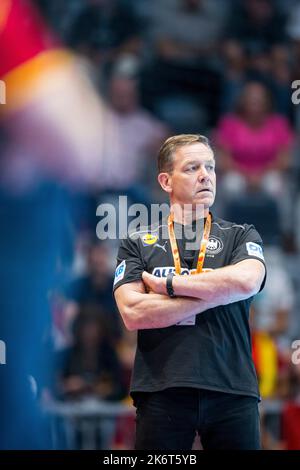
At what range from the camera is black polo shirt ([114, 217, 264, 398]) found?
383cm

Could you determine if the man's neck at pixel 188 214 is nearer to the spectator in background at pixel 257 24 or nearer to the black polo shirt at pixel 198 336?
the black polo shirt at pixel 198 336

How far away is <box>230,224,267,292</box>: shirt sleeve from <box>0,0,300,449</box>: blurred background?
3199 millimetres

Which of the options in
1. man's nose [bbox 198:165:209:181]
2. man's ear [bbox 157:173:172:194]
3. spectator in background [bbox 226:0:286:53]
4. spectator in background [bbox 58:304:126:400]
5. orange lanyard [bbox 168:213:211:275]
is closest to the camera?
orange lanyard [bbox 168:213:211:275]

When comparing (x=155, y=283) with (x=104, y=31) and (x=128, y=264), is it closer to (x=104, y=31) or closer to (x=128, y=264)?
(x=128, y=264)

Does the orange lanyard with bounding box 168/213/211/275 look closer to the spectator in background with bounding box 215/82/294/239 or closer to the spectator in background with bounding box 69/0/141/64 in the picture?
the spectator in background with bounding box 215/82/294/239

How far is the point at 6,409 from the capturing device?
6.58 metres

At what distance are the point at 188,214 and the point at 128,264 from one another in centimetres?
43

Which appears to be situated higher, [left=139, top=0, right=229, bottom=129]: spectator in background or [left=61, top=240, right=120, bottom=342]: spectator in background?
[left=139, top=0, right=229, bottom=129]: spectator in background

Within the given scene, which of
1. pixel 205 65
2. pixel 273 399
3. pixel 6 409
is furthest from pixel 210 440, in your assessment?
pixel 205 65

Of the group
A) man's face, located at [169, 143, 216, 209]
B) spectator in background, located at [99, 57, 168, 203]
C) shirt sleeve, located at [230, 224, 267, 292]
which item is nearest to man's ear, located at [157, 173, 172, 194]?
man's face, located at [169, 143, 216, 209]

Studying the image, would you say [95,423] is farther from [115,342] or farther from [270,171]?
[270,171]

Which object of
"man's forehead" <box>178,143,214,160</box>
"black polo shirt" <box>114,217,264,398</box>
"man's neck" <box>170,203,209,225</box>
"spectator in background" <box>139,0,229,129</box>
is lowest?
"black polo shirt" <box>114,217,264,398</box>

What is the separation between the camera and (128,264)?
418 cm

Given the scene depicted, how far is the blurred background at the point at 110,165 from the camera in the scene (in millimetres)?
7758
